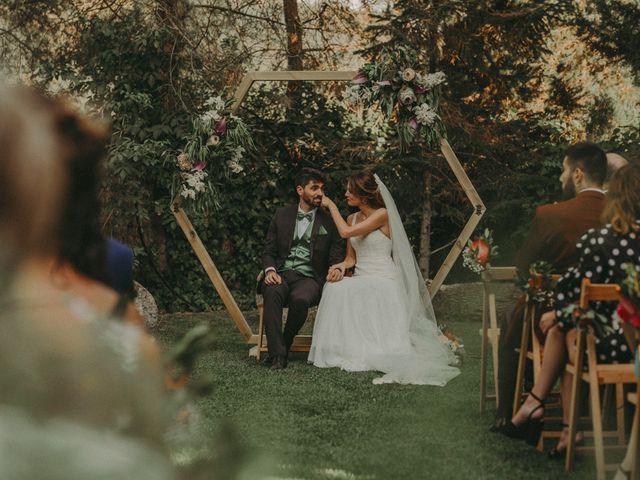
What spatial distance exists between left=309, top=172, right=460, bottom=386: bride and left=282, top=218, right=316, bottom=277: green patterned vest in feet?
1.01

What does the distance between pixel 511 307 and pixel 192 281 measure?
600cm

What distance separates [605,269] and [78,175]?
3183 mm

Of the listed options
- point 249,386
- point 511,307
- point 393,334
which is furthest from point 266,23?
point 511,307

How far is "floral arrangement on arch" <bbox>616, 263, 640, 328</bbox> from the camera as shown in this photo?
2596 millimetres

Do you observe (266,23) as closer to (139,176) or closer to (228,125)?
(139,176)

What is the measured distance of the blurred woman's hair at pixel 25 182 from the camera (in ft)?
2.49

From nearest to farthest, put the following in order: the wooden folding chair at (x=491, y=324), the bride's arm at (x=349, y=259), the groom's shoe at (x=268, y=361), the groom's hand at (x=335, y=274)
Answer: the wooden folding chair at (x=491, y=324), the groom's shoe at (x=268, y=361), the groom's hand at (x=335, y=274), the bride's arm at (x=349, y=259)

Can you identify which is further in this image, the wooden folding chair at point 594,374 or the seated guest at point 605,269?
the seated guest at point 605,269

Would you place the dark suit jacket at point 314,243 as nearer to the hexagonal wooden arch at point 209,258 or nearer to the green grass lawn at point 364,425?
the hexagonal wooden arch at point 209,258

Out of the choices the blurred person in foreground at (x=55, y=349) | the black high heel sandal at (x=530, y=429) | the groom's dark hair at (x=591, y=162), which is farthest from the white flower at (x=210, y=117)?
the blurred person in foreground at (x=55, y=349)

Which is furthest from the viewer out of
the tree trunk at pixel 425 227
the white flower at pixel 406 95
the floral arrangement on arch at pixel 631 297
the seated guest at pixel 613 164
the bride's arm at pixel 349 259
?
the tree trunk at pixel 425 227

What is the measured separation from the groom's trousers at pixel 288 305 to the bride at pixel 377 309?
0.54 ft

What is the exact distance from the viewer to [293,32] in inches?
424

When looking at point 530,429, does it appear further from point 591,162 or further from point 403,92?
point 403,92
